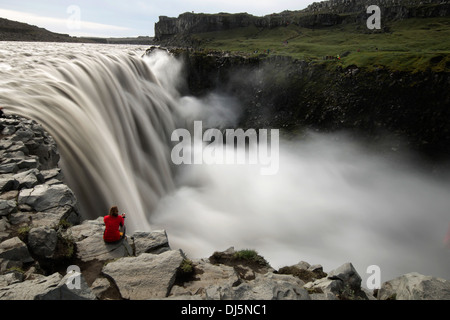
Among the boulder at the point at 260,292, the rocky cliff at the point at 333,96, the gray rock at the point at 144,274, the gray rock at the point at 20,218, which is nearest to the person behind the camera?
the boulder at the point at 260,292

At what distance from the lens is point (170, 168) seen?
2759cm

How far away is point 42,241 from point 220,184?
2011 cm

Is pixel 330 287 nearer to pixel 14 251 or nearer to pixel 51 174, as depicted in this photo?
pixel 14 251

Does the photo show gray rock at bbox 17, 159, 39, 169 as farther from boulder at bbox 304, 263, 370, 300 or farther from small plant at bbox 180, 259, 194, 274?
boulder at bbox 304, 263, 370, 300

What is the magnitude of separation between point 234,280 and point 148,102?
2603 cm

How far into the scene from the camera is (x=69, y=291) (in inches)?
216

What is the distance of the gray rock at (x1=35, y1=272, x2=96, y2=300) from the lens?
5324 millimetres

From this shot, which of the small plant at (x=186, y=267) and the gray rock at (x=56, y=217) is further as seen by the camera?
the gray rock at (x=56, y=217)

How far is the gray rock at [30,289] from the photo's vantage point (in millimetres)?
5328

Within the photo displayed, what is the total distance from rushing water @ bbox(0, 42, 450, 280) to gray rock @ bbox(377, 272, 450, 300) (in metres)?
8.36

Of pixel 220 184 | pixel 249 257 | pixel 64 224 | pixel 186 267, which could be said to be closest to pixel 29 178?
pixel 64 224

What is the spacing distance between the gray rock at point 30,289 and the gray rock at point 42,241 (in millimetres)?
1722

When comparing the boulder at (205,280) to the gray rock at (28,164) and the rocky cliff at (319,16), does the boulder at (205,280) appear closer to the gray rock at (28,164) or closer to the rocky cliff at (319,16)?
the gray rock at (28,164)

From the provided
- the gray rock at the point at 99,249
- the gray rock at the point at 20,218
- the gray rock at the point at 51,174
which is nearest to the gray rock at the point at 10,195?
the gray rock at the point at 20,218
